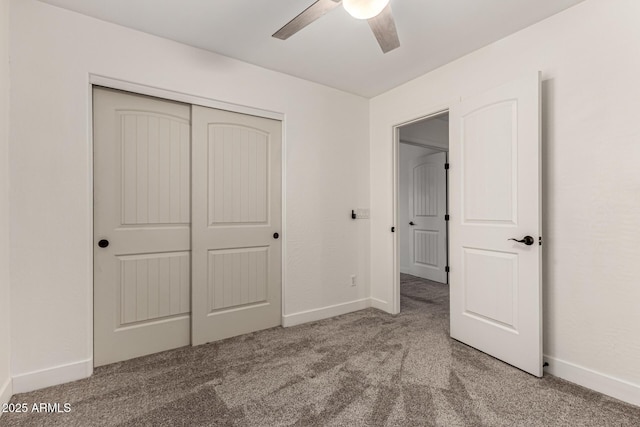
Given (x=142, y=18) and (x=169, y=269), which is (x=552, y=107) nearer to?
(x=142, y=18)

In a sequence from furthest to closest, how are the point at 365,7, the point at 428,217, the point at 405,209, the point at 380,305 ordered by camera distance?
the point at 405,209, the point at 428,217, the point at 380,305, the point at 365,7

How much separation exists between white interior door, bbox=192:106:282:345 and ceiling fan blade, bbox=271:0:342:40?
3.73ft

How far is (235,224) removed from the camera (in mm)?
2775

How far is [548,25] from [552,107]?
583 millimetres

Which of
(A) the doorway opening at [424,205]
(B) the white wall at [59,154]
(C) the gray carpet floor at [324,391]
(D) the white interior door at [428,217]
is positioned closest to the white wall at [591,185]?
(C) the gray carpet floor at [324,391]

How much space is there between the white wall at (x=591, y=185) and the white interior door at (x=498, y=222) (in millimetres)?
165

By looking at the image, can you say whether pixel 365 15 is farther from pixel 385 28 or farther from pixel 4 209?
pixel 4 209

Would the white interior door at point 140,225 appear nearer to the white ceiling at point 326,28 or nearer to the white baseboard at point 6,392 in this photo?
the white baseboard at point 6,392

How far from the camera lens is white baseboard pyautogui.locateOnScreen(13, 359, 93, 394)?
1892 millimetres

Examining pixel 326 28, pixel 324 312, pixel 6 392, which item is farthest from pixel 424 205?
pixel 6 392

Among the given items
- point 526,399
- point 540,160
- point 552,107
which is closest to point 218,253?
Result: point 526,399

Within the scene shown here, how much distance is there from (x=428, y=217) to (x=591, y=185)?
3.28 metres

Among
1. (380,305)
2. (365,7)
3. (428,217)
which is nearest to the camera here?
(365,7)

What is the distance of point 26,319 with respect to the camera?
1.92 m
